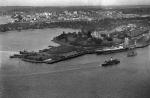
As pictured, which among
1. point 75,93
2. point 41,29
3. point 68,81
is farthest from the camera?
point 41,29

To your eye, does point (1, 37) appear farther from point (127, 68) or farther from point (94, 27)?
point (127, 68)

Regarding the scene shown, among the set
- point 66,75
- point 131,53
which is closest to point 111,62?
point 131,53

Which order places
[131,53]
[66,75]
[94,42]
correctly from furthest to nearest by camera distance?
[131,53], [94,42], [66,75]

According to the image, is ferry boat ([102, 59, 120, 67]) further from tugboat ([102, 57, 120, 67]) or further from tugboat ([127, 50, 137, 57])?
tugboat ([127, 50, 137, 57])

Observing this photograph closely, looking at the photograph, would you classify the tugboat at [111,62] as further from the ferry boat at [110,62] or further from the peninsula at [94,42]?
the peninsula at [94,42]

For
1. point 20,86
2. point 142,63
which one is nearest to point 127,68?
point 142,63

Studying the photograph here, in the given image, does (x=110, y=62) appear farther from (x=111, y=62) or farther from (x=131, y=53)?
(x=131, y=53)

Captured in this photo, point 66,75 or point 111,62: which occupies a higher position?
point 111,62

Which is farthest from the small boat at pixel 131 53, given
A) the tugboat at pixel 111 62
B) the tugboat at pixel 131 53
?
A: the tugboat at pixel 111 62
